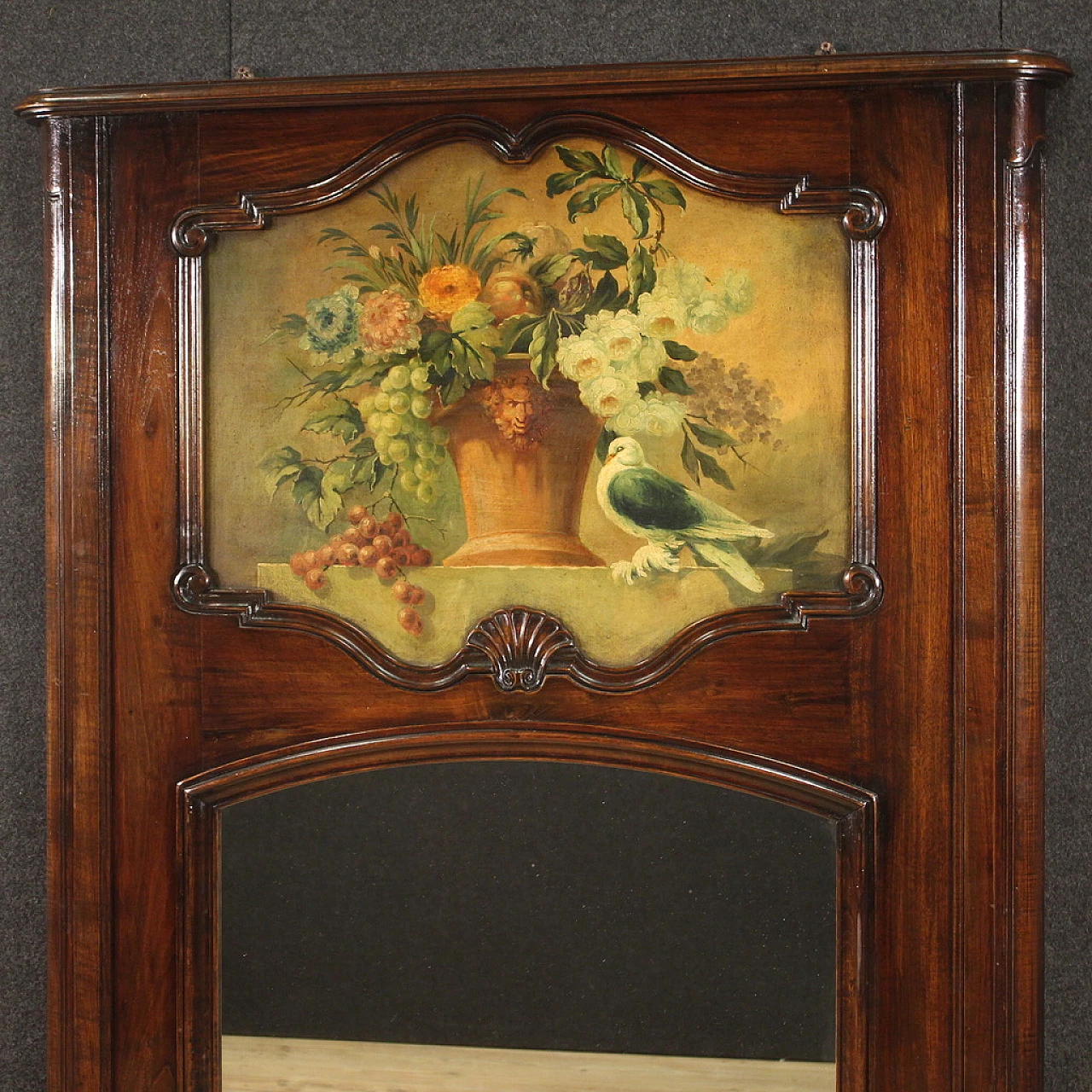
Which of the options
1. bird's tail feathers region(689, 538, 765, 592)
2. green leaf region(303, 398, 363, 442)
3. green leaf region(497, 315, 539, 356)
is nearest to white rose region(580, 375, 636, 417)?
green leaf region(497, 315, 539, 356)

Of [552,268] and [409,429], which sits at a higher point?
[552,268]

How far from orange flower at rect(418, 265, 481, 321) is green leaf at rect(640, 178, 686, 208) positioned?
0.26 meters

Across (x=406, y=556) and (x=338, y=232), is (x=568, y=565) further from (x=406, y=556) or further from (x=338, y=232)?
(x=338, y=232)

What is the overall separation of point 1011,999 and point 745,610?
628 millimetres

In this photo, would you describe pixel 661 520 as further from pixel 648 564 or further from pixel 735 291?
pixel 735 291

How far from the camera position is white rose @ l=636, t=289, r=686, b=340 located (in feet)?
4.73

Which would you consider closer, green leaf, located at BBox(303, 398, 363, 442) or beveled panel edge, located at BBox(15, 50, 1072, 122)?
beveled panel edge, located at BBox(15, 50, 1072, 122)

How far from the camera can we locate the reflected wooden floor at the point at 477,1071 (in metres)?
1.45

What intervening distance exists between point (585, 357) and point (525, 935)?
2.63 feet

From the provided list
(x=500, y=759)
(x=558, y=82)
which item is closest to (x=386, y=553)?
(x=500, y=759)

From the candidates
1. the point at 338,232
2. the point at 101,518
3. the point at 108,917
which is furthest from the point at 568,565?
the point at 108,917

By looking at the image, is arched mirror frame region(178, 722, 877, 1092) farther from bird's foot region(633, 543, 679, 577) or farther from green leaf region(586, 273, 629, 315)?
green leaf region(586, 273, 629, 315)

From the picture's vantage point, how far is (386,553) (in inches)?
58.2

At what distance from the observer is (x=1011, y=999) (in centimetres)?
142
